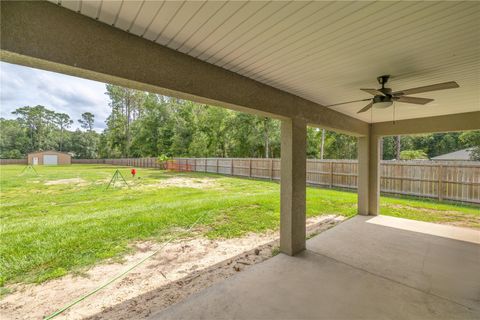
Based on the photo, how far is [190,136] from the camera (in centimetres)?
2166

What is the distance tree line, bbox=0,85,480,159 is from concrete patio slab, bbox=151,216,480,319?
37.8ft

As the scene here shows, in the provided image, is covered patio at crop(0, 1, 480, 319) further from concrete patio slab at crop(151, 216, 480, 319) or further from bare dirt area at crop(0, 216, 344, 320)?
bare dirt area at crop(0, 216, 344, 320)

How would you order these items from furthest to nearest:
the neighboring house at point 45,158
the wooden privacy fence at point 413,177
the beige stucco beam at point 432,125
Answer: the neighboring house at point 45,158 → the wooden privacy fence at point 413,177 → the beige stucco beam at point 432,125

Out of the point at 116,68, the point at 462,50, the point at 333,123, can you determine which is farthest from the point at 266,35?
the point at 333,123

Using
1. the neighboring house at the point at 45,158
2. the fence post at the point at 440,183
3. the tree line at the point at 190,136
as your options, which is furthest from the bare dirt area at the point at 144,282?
the neighboring house at the point at 45,158

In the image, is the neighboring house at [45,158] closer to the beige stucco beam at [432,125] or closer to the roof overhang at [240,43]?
Answer: the roof overhang at [240,43]

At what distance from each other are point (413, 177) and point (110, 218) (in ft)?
32.9

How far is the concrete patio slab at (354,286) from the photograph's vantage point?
220 cm

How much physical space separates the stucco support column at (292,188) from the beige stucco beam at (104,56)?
107cm

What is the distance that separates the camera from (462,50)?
6.68ft

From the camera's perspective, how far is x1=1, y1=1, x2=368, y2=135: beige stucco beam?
1397 millimetres

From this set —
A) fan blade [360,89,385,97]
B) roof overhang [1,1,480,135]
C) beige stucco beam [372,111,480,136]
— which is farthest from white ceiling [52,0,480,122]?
beige stucco beam [372,111,480,136]

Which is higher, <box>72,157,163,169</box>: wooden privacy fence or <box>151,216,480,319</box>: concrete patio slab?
<box>72,157,163,169</box>: wooden privacy fence

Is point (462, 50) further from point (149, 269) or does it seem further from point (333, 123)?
point (149, 269)
